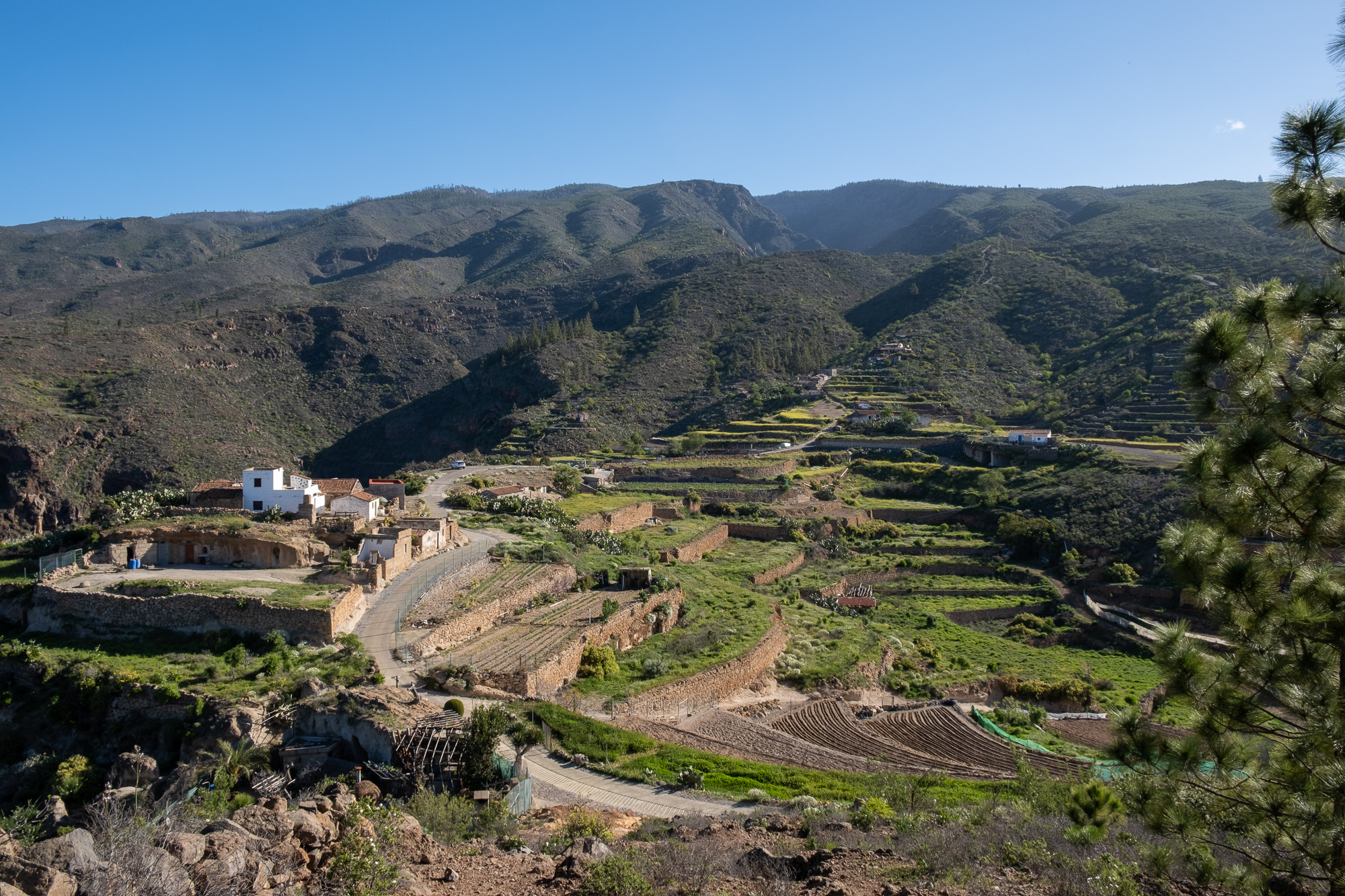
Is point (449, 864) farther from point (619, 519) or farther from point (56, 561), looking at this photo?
point (619, 519)

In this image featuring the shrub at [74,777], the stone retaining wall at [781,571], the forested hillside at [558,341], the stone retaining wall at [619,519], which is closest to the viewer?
the shrub at [74,777]

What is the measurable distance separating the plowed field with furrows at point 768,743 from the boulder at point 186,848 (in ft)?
33.9

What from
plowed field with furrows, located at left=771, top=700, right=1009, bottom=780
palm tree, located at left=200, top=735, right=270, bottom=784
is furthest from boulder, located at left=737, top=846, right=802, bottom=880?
palm tree, located at left=200, top=735, right=270, bottom=784

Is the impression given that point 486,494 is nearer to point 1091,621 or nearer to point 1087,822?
point 1091,621

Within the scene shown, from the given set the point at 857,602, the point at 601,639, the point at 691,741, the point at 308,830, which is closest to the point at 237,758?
the point at 308,830

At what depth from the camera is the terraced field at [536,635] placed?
19.4 m

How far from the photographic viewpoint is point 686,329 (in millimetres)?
91250

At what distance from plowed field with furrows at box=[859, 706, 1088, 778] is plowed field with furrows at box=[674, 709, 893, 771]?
2.23m

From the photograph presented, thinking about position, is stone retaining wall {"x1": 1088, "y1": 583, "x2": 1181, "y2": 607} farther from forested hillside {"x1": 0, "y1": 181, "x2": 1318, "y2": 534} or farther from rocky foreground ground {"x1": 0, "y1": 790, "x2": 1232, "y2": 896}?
rocky foreground ground {"x1": 0, "y1": 790, "x2": 1232, "y2": 896}

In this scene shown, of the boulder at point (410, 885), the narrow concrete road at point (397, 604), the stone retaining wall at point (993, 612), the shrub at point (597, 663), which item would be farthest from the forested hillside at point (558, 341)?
the boulder at point (410, 885)

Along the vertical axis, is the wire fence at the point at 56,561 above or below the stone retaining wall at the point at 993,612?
above

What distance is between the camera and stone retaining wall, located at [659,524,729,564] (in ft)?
115

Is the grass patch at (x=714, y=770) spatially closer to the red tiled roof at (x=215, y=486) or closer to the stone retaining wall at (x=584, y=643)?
the stone retaining wall at (x=584, y=643)

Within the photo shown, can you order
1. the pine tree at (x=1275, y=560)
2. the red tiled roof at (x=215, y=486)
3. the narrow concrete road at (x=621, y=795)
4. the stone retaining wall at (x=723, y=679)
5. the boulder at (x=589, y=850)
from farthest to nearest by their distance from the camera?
1. the red tiled roof at (x=215, y=486)
2. the stone retaining wall at (x=723, y=679)
3. the narrow concrete road at (x=621, y=795)
4. the boulder at (x=589, y=850)
5. the pine tree at (x=1275, y=560)
